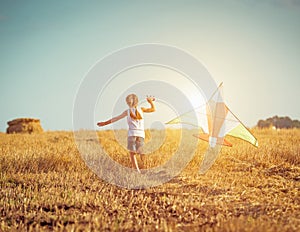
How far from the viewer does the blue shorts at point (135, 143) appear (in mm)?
8062

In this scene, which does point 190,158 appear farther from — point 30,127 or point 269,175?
point 30,127

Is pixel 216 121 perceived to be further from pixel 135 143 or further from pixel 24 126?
pixel 24 126

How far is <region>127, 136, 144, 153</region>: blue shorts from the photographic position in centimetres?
806

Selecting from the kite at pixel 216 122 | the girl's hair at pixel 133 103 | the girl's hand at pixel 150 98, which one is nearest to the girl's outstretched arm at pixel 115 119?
the girl's hair at pixel 133 103

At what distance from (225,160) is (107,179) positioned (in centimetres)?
346

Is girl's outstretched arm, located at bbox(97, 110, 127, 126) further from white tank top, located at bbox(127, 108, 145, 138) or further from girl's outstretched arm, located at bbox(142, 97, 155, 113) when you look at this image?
girl's outstretched arm, located at bbox(142, 97, 155, 113)

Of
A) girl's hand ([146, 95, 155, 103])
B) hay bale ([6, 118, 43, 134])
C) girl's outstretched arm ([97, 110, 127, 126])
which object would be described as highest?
hay bale ([6, 118, 43, 134])

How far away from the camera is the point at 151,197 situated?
21.1ft

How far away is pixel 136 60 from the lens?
27.2ft

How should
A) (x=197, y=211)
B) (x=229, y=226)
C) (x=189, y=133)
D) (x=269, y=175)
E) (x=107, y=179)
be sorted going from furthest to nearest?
(x=189, y=133) → (x=269, y=175) → (x=107, y=179) → (x=197, y=211) → (x=229, y=226)

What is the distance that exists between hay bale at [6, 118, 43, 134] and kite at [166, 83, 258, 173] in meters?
13.7

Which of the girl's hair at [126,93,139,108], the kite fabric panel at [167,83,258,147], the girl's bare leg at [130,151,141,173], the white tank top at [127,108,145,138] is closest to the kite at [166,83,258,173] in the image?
the kite fabric panel at [167,83,258,147]

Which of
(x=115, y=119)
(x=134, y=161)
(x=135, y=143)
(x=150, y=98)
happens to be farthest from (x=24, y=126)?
(x=150, y=98)

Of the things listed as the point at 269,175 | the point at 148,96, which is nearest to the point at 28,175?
the point at 148,96
